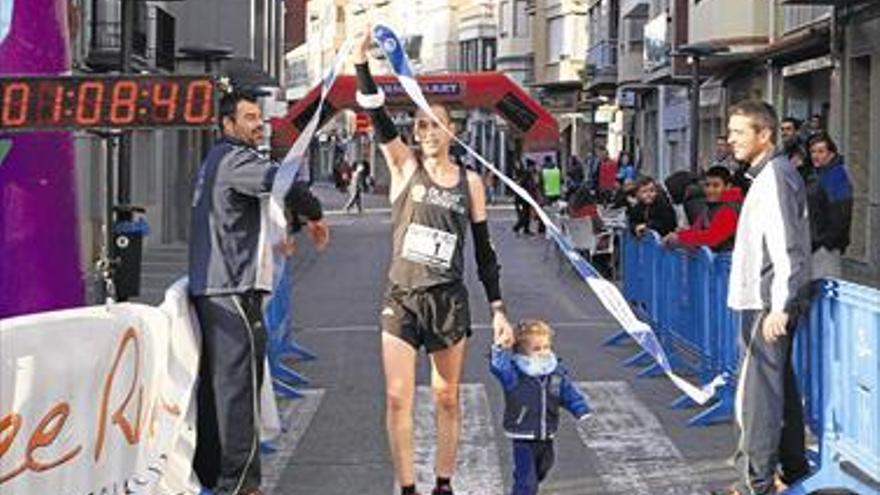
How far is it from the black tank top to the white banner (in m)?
1.06

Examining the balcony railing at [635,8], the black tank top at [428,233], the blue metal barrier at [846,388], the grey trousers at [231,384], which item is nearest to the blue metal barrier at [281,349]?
the grey trousers at [231,384]

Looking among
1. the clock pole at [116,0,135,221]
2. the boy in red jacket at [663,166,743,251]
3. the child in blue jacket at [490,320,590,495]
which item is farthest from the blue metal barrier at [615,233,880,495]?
the clock pole at [116,0,135,221]

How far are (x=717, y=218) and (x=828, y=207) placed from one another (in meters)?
1.02

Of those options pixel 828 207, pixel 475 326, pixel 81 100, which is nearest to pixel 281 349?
pixel 475 326

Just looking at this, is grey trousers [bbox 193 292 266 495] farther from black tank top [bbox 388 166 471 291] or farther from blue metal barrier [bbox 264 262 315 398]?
blue metal barrier [bbox 264 262 315 398]

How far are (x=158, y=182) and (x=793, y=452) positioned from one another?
23.5 m

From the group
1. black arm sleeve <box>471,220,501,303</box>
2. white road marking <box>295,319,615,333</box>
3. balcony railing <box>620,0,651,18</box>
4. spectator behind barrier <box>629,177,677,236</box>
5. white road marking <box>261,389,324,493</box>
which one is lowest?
white road marking <box>261,389,324,493</box>

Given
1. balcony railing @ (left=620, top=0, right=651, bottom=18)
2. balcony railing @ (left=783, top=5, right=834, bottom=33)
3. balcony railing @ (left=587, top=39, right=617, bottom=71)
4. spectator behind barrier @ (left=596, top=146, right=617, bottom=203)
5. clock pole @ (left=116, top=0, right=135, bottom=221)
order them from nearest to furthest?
1. clock pole @ (left=116, top=0, right=135, bottom=221)
2. balcony railing @ (left=783, top=5, right=834, bottom=33)
3. spectator behind barrier @ (left=596, top=146, right=617, bottom=203)
4. balcony railing @ (left=620, top=0, right=651, bottom=18)
5. balcony railing @ (left=587, top=39, right=617, bottom=71)

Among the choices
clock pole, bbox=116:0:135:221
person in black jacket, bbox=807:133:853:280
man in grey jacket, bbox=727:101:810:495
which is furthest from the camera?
person in black jacket, bbox=807:133:853:280

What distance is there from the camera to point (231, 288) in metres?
7.12

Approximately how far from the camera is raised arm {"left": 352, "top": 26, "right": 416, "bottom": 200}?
7.15 meters

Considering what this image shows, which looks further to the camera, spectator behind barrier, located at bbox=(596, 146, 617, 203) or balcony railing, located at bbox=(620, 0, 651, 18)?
balcony railing, located at bbox=(620, 0, 651, 18)

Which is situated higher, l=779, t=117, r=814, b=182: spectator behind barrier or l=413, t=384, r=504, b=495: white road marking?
l=779, t=117, r=814, b=182: spectator behind barrier

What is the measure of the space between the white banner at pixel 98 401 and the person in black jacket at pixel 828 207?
554cm
